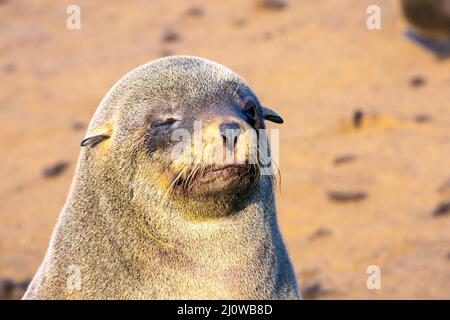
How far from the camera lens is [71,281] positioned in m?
4.32

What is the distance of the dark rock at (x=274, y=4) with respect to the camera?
15.4m

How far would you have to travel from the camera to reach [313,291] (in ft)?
23.0

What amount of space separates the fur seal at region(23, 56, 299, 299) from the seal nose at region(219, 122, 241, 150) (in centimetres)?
10

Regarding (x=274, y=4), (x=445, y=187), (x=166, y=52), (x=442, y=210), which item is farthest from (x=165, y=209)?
(x=274, y=4)

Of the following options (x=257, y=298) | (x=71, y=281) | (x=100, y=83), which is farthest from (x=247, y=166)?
(x=100, y=83)

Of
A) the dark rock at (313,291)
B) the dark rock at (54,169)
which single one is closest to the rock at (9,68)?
the dark rock at (54,169)

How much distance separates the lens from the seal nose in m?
3.73

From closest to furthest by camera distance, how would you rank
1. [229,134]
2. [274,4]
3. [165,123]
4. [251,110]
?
[229,134] → [165,123] → [251,110] → [274,4]

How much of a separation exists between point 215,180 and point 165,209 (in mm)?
320

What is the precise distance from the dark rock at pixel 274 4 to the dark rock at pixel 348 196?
Result: 701 cm

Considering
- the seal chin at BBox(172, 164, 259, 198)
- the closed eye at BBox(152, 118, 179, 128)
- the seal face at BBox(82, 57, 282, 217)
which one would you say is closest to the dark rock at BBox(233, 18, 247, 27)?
the seal face at BBox(82, 57, 282, 217)

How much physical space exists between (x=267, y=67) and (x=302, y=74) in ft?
2.36

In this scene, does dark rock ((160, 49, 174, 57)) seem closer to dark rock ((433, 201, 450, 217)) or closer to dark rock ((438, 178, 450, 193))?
dark rock ((438, 178, 450, 193))

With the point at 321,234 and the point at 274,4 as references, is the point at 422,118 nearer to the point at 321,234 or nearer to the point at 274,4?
the point at 321,234
